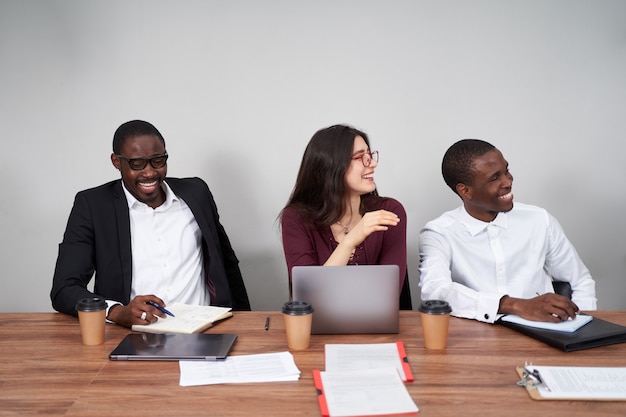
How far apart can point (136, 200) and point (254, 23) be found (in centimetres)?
124

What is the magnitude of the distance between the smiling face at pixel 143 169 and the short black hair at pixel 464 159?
1.20 meters

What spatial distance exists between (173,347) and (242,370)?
259 mm

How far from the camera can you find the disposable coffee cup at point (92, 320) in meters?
1.81

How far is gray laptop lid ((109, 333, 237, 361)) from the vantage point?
1.69 metres

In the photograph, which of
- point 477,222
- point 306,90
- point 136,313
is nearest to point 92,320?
→ point 136,313

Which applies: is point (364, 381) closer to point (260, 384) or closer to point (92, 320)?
point (260, 384)

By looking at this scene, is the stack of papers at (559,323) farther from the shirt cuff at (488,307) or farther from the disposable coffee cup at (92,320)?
the disposable coffee cup at (92,320)

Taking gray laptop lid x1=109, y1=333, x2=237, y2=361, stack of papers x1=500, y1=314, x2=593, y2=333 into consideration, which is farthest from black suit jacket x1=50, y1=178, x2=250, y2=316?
stack of papers x1=500, y1=314, x2=593, y2=333

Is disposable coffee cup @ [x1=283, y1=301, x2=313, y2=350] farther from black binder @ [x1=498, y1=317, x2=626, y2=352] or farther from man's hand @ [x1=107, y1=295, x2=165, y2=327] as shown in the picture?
black binder @ [x1=498, y1=317, x2=626, y2=352]

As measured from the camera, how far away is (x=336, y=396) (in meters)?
1.43

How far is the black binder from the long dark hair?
955mm

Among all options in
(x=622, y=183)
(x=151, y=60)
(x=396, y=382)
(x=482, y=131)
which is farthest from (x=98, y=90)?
(x=622, y=183)

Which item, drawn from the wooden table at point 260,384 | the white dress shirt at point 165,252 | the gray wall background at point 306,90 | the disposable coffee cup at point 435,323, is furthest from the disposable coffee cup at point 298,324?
the gray wall background at point 306,90

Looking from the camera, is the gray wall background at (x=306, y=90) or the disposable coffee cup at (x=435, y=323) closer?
the disposable coffee cup at (x=435, y=323)
